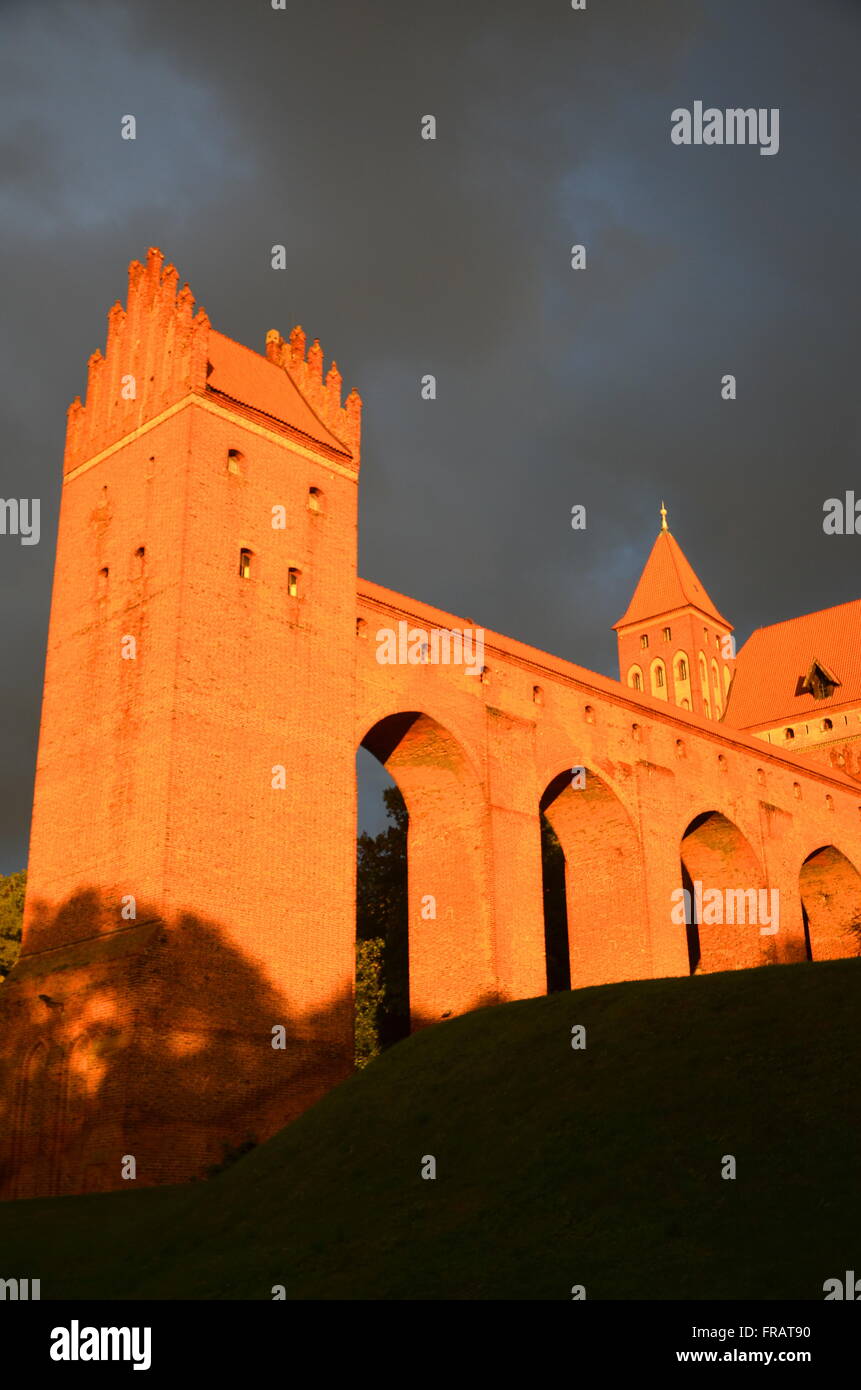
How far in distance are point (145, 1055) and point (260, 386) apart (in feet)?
40.7

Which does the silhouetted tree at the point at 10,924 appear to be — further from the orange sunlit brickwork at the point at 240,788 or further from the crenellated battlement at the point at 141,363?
the crenellated battlement at the point at 141,363

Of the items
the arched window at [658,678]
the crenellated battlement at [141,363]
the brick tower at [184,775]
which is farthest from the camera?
the arched window at [658,678]

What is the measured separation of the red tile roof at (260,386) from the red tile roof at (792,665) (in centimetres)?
2741

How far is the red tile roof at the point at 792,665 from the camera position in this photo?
48.1 meters

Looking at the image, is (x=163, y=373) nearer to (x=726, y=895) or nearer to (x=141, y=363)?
(x=141, y=363)

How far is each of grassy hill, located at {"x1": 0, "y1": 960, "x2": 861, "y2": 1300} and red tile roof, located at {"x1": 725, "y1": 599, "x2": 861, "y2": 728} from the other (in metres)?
32.8

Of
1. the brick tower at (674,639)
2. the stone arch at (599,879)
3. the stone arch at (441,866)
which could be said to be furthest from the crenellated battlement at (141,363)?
the brick tower at (674,639)

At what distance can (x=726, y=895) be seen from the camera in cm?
3522

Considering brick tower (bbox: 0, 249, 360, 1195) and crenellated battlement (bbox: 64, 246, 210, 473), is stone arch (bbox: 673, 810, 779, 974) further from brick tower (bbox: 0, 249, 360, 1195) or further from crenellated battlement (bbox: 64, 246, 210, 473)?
crenellated battlement (bbox: 64, 246, 210, 473)

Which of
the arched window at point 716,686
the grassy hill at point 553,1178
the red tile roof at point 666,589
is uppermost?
the red tile roof at point 666,589

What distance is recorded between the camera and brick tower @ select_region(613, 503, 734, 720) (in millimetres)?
54781

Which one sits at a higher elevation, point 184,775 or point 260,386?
point 260,386

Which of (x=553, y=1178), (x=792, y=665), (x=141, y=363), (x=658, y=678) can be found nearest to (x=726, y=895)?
(x=792, y=665)
